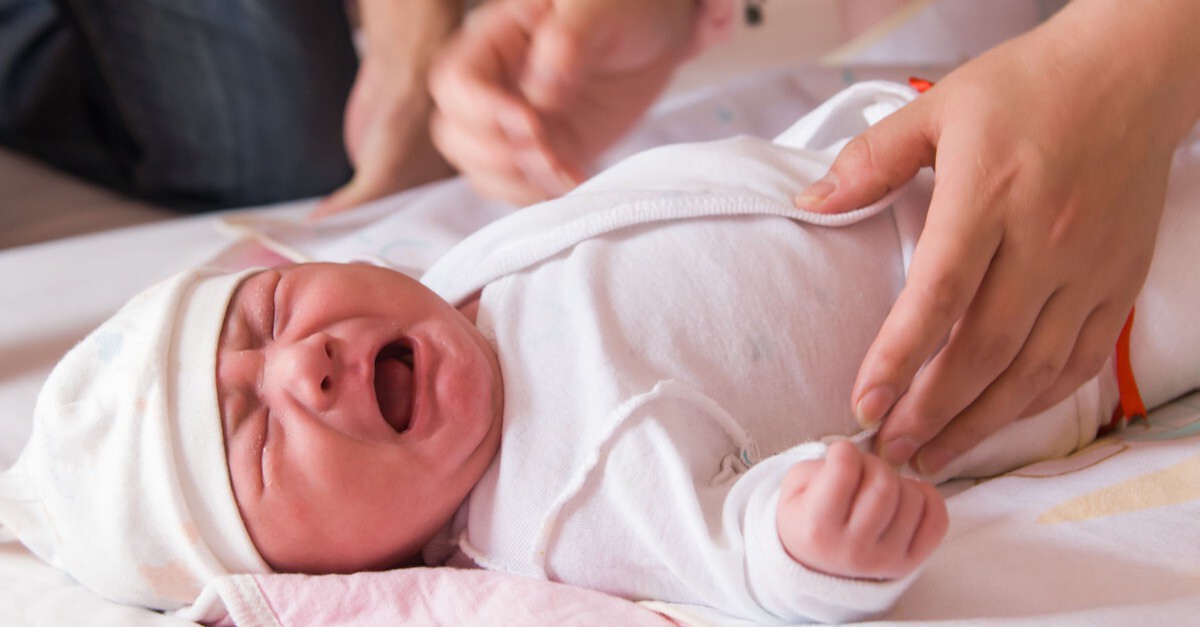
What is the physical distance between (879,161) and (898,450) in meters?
0.24

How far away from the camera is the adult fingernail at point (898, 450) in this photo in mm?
835

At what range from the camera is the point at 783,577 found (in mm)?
684

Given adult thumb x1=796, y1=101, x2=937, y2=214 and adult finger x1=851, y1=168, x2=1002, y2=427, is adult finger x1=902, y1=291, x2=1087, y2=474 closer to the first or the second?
adult finger x1=851, y1=168, x2=1002, y2=427

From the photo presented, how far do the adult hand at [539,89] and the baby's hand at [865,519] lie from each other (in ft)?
1.56

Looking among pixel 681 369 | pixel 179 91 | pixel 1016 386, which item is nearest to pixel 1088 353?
pixel 1016 386

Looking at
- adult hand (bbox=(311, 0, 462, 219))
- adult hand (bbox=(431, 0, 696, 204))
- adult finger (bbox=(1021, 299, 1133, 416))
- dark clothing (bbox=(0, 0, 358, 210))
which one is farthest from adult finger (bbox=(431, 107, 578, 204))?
dark clothing (bbox=(0, 0, 358, 210))

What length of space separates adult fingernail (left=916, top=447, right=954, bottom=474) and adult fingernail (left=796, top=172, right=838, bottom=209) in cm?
24

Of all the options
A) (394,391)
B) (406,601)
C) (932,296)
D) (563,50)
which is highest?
(563,50)

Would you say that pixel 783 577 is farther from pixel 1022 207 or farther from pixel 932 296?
pixel 1022 207

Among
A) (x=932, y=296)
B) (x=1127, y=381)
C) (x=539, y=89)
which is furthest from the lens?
(x=539, y=89)

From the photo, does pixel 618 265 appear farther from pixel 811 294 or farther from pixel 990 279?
pixel 990 279

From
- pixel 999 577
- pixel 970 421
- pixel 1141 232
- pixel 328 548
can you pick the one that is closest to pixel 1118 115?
pixel 1141 232

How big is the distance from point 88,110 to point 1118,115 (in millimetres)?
1718

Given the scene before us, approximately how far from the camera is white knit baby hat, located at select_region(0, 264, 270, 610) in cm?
82
